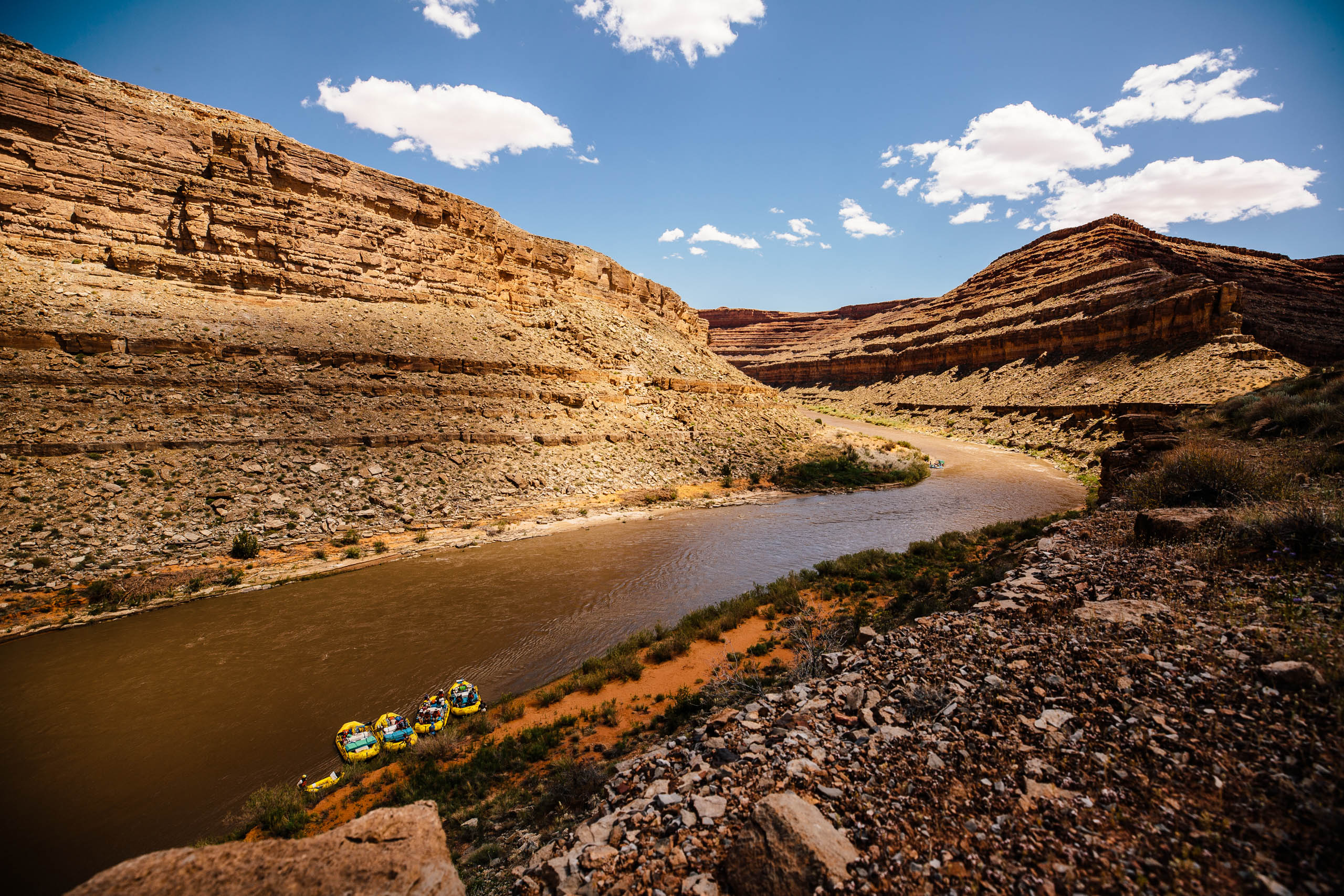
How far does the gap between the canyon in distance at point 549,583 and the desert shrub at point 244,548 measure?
11 centimetres

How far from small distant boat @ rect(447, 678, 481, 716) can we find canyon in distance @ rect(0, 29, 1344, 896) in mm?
170

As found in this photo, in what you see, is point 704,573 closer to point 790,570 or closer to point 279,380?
point 790,570

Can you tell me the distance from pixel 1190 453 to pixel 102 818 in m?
16.2

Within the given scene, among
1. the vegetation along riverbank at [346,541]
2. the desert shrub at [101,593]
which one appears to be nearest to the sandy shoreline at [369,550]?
the vegetation along riverbank at [346,541]

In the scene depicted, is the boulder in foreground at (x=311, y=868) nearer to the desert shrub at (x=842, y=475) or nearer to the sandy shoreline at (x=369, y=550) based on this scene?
the sandy shoreline at (x=369, y=550)

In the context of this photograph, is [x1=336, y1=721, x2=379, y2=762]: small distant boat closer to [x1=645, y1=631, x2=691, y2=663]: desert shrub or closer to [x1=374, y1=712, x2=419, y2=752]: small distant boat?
[x1=374, y1=712, x2=419, y2=752]: small distant boat

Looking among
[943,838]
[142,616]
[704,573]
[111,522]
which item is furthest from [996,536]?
[111,522]

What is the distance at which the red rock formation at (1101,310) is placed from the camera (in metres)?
33.5

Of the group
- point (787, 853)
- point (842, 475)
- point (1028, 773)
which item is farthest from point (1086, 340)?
point (787, 853)

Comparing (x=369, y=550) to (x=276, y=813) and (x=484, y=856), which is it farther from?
(x=484, y=856)

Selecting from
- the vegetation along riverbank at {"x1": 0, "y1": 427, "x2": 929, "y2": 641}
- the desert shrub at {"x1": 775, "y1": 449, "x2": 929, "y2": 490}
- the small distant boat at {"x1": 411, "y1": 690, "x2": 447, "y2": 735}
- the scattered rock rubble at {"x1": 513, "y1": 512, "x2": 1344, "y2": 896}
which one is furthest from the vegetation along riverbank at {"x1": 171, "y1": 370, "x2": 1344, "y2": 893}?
the desert shrub at {"x1": 775, "y1": 449, "x2": 929, "y2": 490}

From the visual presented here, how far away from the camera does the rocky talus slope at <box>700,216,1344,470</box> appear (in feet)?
103

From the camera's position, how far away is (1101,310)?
140 feet

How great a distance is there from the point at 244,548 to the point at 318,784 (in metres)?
10.0
